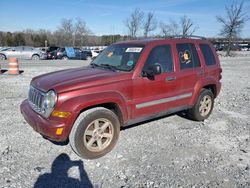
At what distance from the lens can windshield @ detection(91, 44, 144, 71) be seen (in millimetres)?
4520

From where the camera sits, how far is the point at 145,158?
13.3 feet

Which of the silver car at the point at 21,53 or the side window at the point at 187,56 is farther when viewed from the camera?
the silver car at the point at 21,53

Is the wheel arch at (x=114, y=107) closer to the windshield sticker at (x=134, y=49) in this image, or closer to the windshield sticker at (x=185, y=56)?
the windshield sticker at (x=134, y=49)

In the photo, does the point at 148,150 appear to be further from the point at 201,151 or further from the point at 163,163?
the point at 201,151

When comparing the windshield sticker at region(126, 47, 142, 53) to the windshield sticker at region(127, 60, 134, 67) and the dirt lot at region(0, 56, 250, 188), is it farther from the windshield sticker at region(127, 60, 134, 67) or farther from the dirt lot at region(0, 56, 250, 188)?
the dirt lot at region(0, 56, 250, 188)

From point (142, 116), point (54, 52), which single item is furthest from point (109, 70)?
point (54, 52)

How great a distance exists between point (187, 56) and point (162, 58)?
0.82m

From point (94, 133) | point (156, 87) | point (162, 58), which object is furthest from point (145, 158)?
point (162, 58)

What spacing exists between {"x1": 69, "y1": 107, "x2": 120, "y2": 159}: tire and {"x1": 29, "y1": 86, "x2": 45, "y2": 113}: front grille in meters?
0.69

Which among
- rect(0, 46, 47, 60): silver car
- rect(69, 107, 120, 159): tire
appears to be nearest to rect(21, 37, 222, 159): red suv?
rect(69, 107, 120, 159): tire

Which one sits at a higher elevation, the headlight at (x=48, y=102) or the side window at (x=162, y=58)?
the side window at (x=162, y=58)

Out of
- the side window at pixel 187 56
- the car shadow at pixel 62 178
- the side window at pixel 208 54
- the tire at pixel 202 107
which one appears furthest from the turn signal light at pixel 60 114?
the side window at pixel 208 54

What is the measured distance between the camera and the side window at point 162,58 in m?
4.59

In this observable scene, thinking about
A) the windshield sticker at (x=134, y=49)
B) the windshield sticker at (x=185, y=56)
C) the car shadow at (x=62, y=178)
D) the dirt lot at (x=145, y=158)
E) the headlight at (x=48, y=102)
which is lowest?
the car shadow at (x=62, y=178)
